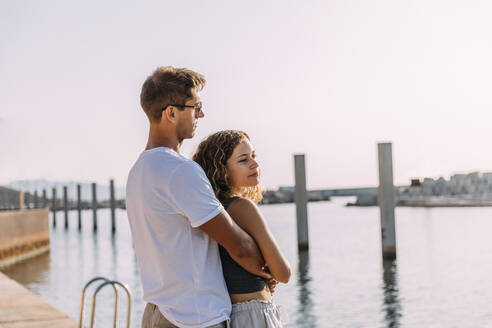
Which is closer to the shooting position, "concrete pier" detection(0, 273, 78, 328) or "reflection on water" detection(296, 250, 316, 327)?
"concrete pier" detection(0, 273, 78, 328)

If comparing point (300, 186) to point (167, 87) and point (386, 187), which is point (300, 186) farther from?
point (167, 87)

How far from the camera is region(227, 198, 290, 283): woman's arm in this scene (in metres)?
1.89

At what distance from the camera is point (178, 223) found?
1.81 metres

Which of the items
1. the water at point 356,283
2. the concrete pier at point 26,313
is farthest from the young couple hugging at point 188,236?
the water at point 356,283

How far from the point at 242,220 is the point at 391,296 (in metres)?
10.4

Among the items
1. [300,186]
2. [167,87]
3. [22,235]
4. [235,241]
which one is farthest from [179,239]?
[22,235]

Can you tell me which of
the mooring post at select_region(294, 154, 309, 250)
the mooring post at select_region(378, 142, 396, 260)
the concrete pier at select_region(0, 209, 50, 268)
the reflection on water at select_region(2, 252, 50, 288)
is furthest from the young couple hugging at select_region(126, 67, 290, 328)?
the concrete pier at select_region(0, 209, 50, 268)

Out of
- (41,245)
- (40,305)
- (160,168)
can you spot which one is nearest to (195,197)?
(160,168)

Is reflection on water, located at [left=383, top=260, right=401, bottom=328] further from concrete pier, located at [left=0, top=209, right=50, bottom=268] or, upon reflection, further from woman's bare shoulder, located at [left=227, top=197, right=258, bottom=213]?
concrete pier, located at [left=0, top=209, right=50, bottom=268]

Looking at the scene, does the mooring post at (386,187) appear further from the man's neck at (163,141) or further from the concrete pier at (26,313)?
the man's neck at (163,141)

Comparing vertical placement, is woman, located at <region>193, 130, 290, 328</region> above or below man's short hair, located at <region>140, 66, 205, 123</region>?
below

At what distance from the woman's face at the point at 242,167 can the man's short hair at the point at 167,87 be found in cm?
26

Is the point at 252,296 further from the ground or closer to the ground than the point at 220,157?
closer to the ground

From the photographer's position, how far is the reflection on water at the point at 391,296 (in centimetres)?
959
